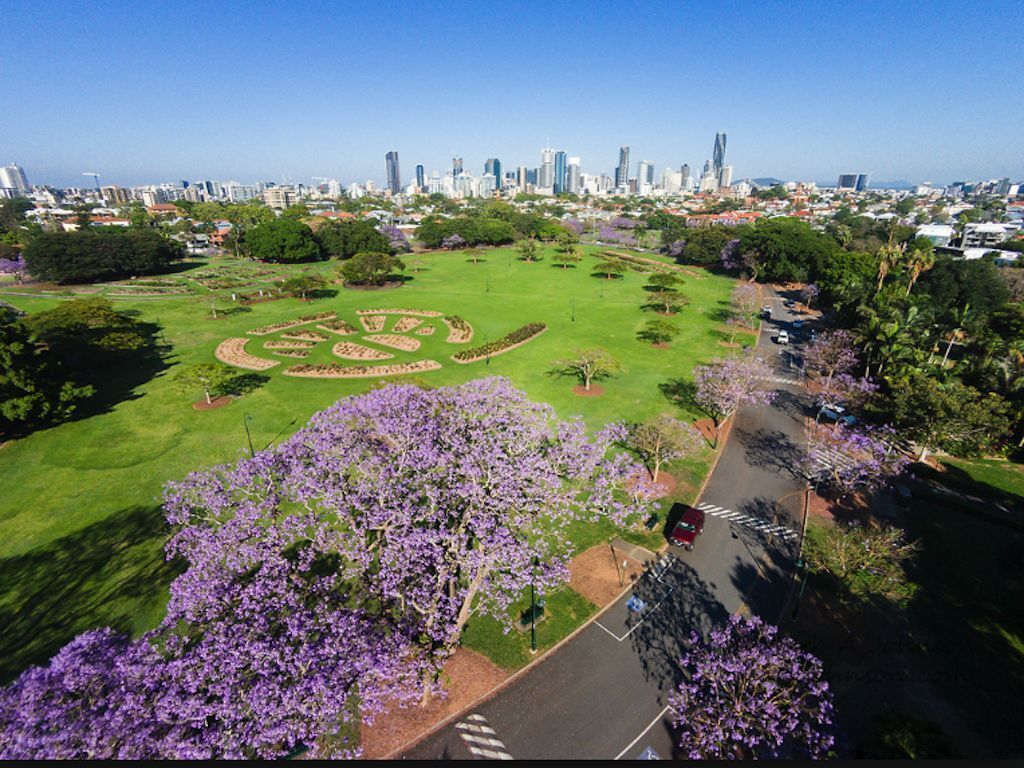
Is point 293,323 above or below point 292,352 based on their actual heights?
above

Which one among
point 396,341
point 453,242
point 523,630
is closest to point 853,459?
point 523,630

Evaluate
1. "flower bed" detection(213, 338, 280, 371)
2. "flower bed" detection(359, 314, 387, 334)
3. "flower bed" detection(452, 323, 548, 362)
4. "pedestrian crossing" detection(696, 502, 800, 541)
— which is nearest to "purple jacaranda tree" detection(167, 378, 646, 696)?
"pedestrian crossing" detection(696, 502, 800, 541)

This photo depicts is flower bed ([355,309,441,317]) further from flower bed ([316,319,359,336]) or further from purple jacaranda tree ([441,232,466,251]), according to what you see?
purple jacaranda tree ([441,232,466,251])

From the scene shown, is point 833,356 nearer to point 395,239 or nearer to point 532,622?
point 532,622

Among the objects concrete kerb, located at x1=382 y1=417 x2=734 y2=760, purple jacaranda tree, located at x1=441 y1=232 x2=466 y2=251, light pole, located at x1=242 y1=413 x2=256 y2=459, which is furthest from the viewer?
purple jacaranda tree, located at x1=441 y1=232 x2=466 y2=251

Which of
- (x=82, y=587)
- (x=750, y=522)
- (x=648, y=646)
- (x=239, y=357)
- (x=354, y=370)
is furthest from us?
(x=239, y=357)

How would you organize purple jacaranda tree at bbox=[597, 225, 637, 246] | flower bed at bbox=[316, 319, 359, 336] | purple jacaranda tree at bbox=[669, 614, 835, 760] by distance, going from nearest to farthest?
→ 1. purple jacaranda tree at bbox=[669, 614, 835, 760]
2. flower bed at bbox=[316, 319, 359, 336]
3. purple jacaranda tree at bbox=[597, 225, 637, 246]

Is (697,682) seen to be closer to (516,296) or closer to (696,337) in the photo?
(696,337)
